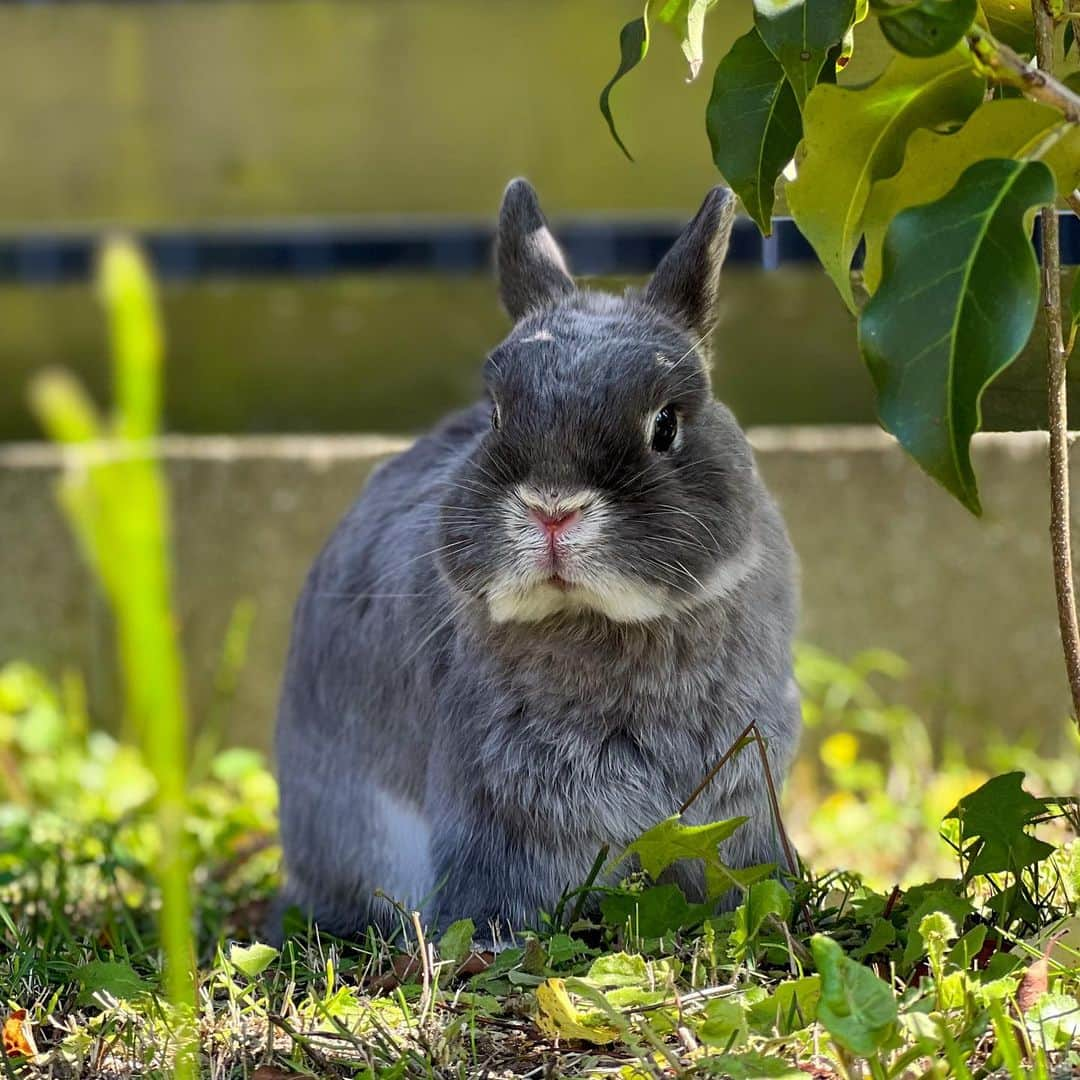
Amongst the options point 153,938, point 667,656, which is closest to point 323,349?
point 153,938

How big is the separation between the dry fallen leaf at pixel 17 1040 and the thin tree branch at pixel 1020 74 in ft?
5.60

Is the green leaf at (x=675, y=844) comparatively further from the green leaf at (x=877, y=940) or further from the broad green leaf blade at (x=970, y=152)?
the broad green leaf blade at (x=970, y=152)

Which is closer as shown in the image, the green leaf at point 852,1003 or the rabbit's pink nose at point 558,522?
the green leaf at point 852,1003

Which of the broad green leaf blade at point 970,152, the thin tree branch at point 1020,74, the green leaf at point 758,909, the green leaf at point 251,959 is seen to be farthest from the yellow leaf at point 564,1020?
the thin tree branch at point 1020,74

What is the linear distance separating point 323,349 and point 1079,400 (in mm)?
3241

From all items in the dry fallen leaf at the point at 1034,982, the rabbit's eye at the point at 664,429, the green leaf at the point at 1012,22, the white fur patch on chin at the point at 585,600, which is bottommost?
the dry fallen leaf at the point at 1034,982

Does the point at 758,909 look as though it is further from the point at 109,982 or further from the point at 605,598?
the point at 109,982

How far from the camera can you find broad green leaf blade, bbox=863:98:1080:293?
1.94m

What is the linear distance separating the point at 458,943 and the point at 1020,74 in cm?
138

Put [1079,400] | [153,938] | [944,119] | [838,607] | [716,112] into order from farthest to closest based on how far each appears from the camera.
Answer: [838,607], [153,938], [1079,400], [716,112], [944,119]

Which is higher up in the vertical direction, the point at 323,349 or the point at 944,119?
the point at 944,119

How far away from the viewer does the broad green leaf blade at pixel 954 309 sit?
5.67 ft

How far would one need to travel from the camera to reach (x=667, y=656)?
2461 millimetres

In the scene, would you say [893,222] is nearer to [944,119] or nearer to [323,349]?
[944,119]
